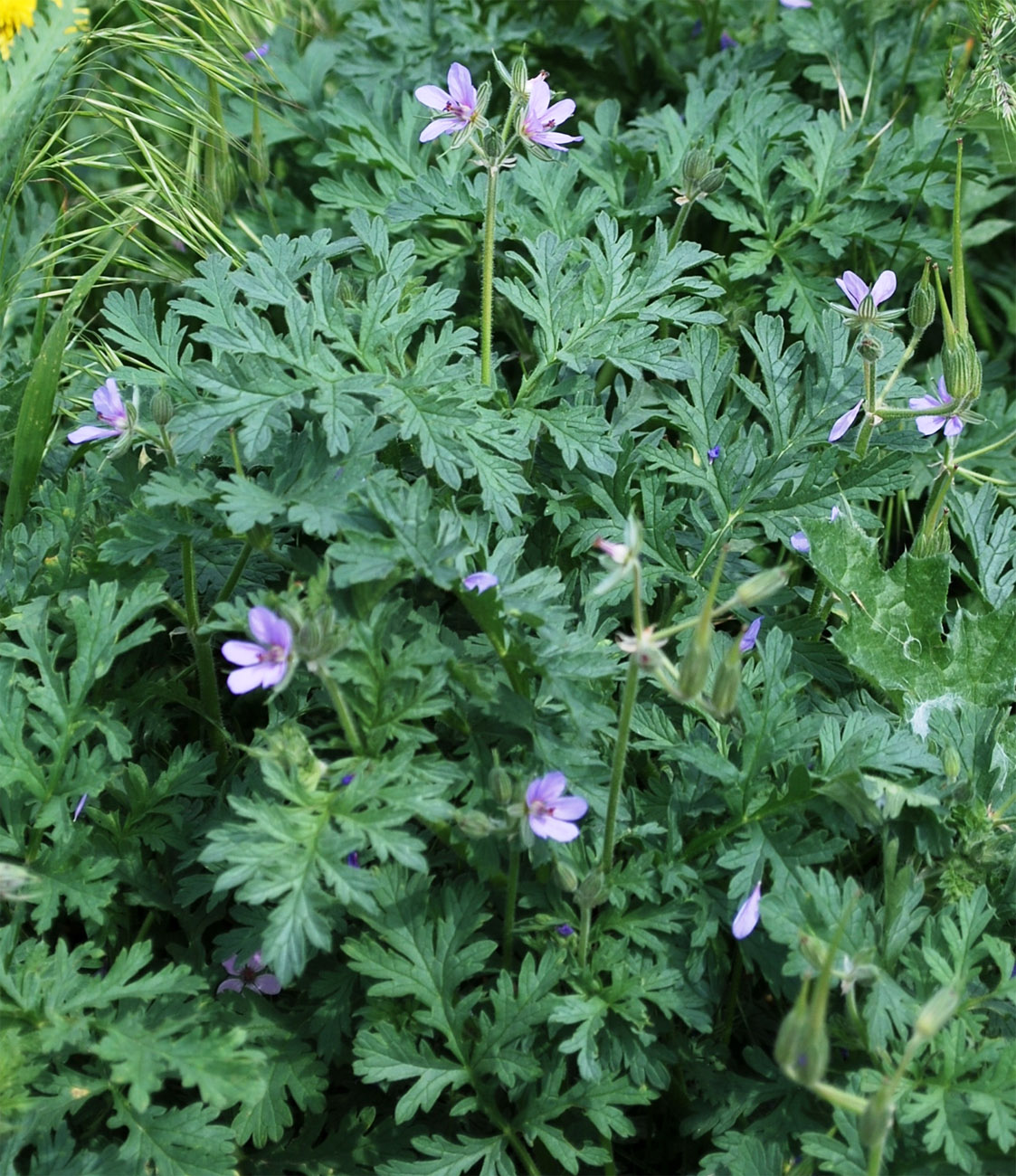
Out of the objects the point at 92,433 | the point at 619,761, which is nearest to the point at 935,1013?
the point at 619,761

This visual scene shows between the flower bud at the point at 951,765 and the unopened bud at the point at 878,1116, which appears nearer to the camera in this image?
the unopened bud at the point at 878,1116

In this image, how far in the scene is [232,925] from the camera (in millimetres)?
2131

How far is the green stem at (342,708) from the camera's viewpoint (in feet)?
5.10

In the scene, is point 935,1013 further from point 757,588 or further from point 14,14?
point 14,14

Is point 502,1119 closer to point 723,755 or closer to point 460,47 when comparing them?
point 723,755

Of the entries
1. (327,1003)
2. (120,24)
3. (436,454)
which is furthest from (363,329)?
(120,24)

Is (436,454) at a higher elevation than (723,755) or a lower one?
higher

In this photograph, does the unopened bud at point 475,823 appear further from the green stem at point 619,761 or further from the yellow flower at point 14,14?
the yellow flower at point 14,14

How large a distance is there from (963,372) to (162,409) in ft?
4.19

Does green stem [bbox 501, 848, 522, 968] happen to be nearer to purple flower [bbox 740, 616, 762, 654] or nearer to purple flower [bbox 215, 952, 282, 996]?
purple flower [bbox 215, 952, 282, 996]

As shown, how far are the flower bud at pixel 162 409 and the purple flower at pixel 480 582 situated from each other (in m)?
0.52

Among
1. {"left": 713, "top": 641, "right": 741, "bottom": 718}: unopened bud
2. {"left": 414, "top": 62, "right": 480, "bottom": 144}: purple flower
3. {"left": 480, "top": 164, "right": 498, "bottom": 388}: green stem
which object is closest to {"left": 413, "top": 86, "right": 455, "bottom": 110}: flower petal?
{"left": 414, "top": 62, "right": 480, "bottom": 144}: purple flower

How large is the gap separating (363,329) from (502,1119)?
1.20 meters

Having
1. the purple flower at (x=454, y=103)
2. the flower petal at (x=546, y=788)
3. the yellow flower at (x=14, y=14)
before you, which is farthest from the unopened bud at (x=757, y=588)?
the yellow flower at (x=14, y=14)
